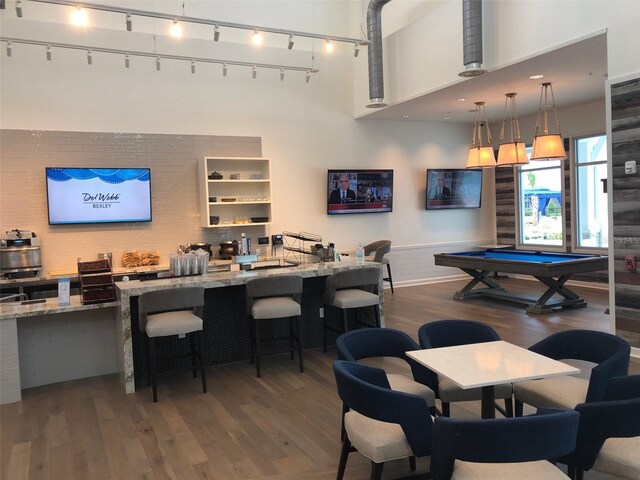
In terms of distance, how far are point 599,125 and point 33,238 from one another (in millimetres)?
8689

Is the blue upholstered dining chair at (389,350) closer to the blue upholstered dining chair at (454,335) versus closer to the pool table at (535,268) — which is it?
the blue upholstered dining chair at (454,335)

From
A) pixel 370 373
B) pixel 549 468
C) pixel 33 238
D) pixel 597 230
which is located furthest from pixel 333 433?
pixel 597 230

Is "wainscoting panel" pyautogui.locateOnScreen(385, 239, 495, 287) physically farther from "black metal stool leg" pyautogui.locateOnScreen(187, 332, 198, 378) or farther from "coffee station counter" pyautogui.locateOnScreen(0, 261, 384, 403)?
"black metal stool leg" pyautogui.locateOnScreen(187, 332, 198, 378)

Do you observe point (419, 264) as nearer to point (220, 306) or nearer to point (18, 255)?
point (220, 306)

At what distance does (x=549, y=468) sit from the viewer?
219 centimetres

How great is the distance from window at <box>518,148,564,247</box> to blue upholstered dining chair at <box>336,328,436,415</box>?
738cm

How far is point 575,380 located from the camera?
3.21m

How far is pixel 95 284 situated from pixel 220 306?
119 cm

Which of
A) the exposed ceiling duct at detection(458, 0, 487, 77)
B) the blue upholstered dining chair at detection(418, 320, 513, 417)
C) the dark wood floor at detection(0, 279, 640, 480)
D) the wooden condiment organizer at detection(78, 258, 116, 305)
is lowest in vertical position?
the dark wood floor at detection(0, 279, 640, 480)

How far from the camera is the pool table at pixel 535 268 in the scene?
7.06 metres

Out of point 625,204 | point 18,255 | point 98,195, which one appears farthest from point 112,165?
point 625,204

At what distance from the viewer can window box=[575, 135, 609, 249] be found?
895cm

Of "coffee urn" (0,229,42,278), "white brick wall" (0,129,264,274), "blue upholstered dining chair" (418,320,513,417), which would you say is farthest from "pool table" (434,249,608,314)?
"coffee urn" (0,229,42,278)

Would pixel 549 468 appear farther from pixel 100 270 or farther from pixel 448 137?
pixel 448 137
